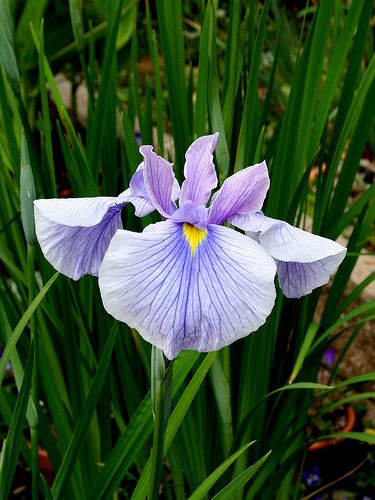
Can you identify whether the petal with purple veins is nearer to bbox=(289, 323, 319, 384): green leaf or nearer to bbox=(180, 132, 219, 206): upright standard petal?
bbox=(180, 132, 219, 206): upright standard petal

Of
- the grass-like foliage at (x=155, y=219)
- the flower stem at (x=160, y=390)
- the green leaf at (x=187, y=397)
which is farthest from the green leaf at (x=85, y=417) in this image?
the flower stem at (x=160, y=390)

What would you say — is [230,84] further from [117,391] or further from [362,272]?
[362,272]

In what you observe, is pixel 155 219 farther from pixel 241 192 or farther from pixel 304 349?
pixel 241 192

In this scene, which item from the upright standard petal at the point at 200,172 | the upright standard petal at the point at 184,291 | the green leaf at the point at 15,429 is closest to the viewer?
the upright standard petal at the point at 184,291

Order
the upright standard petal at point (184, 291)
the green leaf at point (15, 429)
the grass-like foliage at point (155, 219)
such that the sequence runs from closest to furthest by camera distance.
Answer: the upright standard petal at point (184, 291)
the green leaf at point (15, 429)
the grass-like foliage at point (155, 219)

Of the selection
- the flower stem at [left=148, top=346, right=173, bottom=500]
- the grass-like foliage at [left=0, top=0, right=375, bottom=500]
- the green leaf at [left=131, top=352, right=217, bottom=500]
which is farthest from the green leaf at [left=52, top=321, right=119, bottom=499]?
the flower stem at [left=148, top=346, right=173, bottom=500]

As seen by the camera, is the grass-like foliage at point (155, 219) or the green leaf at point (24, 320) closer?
the green leaf at point (24, 320)

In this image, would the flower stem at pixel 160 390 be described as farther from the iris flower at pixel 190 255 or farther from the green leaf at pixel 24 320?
the green leaf at pixel 24 320
